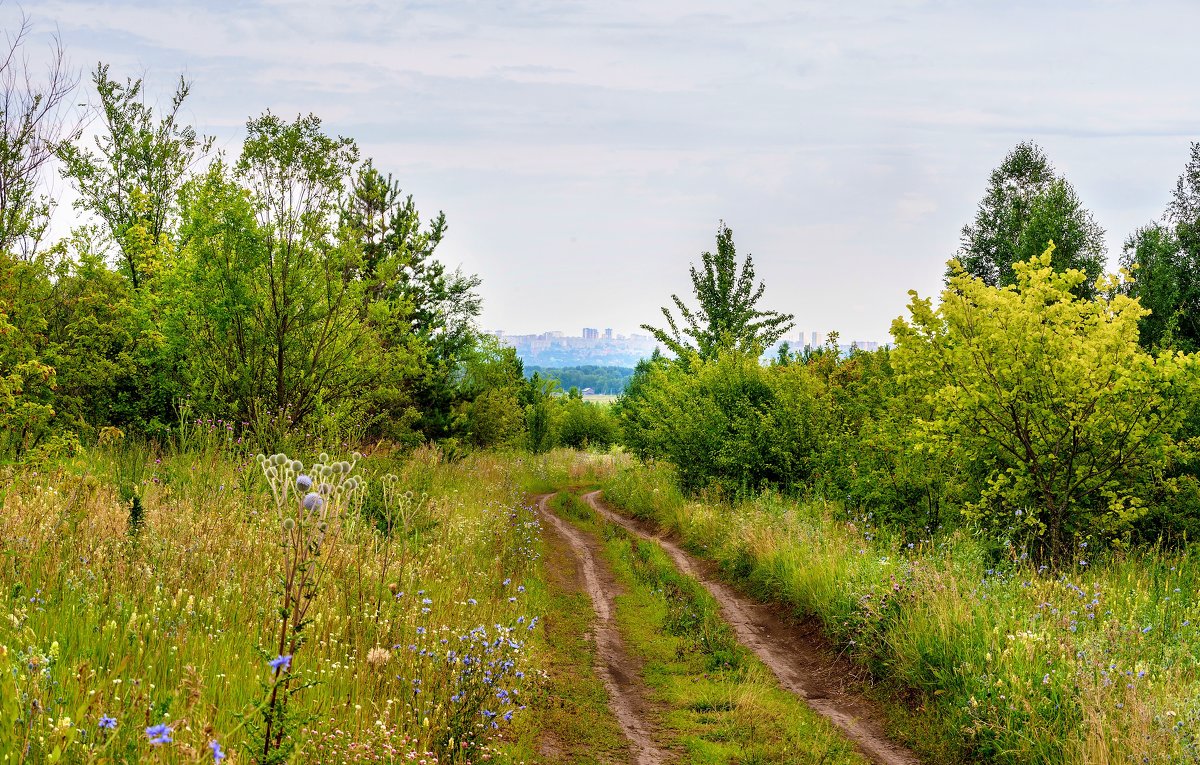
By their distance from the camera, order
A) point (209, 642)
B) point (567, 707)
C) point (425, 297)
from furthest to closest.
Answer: point (425, 297), point (567, 707), point (209, 642)

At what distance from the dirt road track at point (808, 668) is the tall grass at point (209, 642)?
3024 millimetres

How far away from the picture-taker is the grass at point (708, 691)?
637 centimetres

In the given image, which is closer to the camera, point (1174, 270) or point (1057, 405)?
point (1057, 405)

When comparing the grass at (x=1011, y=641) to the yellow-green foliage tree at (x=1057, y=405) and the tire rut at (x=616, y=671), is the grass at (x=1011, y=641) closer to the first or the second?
the yellow-green foliage tree at (x=1057, y=405)

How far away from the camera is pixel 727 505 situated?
18188 millimetres

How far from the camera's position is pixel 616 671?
8531 millimetres

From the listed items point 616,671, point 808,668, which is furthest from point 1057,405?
point 616,671

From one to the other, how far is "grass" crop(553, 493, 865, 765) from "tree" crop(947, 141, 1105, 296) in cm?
3399

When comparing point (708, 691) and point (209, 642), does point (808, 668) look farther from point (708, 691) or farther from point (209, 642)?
point (209, 642)

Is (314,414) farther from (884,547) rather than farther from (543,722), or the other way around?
(884,547)

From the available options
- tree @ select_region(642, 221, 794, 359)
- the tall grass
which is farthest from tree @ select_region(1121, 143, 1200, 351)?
the tall grass

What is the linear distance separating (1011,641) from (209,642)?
22.9 ft

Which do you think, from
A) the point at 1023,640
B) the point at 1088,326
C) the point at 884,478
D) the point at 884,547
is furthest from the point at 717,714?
the point at 1088,326

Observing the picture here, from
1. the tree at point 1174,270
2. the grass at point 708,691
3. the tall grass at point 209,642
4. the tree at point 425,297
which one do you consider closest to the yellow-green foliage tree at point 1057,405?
the grass at point 708,691
